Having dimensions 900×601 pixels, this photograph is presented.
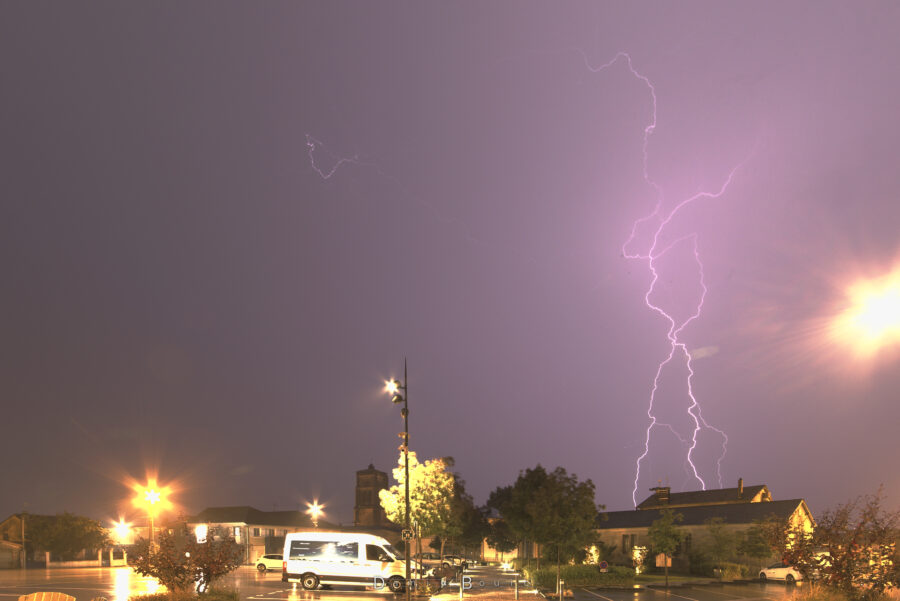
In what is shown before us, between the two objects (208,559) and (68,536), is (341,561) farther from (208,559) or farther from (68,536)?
(68,536)

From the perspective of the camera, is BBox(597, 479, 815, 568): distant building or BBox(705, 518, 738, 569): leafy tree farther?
BBox(597, 479, 815, 568): distant building

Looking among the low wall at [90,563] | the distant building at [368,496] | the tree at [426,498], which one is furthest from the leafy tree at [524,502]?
the distant building at [368,496]

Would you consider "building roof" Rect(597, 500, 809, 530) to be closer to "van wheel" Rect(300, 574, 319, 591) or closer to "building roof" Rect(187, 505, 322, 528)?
"van wheel" Rect(300, 574, 319, 591)

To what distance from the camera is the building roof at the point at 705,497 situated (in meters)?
60.9

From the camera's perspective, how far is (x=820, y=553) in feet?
67.8

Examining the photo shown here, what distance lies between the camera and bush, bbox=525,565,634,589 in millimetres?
32594

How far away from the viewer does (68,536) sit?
56.2m

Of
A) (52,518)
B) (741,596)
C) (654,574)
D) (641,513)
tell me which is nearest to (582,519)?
(741,596)

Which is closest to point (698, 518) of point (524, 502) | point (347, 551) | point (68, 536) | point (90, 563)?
point (524, 502)

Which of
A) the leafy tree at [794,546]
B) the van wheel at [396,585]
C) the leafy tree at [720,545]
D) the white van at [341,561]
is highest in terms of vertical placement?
the leafy tree at [794,546]

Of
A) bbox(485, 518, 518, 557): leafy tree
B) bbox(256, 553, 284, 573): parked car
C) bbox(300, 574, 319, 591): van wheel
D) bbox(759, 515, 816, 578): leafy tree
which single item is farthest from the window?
bbox(485, 518, 518, 557): leafy tree

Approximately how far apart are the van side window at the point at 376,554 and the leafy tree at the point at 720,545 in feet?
74.8

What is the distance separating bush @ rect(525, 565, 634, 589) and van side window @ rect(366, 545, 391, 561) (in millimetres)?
7637

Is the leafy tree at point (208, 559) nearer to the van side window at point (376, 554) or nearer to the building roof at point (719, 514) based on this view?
the van side window at point (376, 554)
